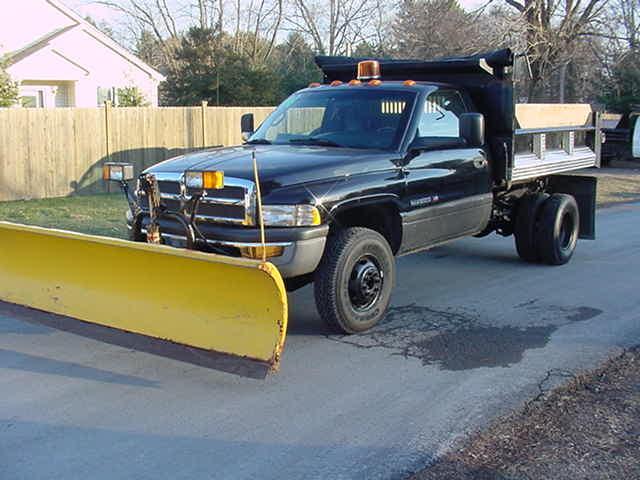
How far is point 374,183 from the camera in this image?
6441 millimetres

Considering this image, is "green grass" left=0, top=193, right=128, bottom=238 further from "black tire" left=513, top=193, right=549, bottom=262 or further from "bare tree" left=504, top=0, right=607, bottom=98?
"bare tree" left=504, top=0, right=607, bottom=98

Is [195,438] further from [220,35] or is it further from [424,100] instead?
[220,35]

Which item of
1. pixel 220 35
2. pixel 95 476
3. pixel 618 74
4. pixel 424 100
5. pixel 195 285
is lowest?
pixel 95 476

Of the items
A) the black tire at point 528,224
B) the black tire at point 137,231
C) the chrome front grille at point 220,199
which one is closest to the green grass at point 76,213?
the black tire at point 137,231

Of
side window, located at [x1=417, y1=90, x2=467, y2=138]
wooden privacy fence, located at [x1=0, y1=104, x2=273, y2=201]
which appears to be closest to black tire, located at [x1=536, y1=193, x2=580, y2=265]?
side window, located at [x1=417, y1=90, x2=467, y2=138]

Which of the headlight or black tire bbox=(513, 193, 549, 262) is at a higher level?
the headlight

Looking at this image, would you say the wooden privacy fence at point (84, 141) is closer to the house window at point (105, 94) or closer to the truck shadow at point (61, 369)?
the truck shadow at point (61, 369)

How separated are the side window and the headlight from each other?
184cm

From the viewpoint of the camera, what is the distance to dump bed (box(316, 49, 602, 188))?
8.21 m

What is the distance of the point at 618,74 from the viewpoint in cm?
2753

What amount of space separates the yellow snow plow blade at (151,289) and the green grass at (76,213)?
14.4 feet

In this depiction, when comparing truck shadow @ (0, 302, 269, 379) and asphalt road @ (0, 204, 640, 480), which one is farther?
truck shadow @ (0, 302, 269, 379)

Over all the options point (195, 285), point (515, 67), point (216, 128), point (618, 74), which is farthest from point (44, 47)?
point (195, 285)

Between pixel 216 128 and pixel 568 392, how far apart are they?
1507cm
